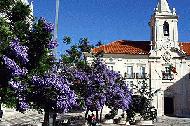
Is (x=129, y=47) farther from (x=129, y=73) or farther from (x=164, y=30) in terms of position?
(x=164, y=30)

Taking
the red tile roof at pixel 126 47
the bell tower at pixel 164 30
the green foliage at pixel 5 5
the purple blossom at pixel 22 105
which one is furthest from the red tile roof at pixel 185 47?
the green foliage at pixel 5 5

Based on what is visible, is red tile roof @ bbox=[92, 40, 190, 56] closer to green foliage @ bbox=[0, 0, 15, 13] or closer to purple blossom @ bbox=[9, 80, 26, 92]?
green foliage @ bbox=[0, 0, 15, 13]

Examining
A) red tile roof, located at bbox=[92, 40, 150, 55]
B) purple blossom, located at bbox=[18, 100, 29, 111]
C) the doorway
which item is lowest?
purple blossom, located at bbox=[18, 100, 29, 111]

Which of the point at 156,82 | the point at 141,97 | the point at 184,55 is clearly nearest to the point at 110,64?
the point at 156,82

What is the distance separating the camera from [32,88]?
13617 mm

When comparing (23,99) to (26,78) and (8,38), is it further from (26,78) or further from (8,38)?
(8,38)

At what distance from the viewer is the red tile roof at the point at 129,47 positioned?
175ft

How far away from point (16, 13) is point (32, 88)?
2.78 meters

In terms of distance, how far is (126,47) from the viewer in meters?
55.2

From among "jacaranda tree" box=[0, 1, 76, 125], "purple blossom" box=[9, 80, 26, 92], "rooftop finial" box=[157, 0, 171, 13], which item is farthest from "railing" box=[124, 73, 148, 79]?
"purple blossom" box=[9, 80, 26, 92]

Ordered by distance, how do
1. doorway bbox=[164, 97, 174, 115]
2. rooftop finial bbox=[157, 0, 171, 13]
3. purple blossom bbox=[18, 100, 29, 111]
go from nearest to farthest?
purple blossom bbox=[18, 100, 29, 111]
doorway bbox=[164, 97, 174, 115]
rooftop finial bbox=[157, 0, 171, 13]

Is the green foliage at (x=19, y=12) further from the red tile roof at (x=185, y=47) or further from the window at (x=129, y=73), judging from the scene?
the red tile roof at (x=185, y=47)

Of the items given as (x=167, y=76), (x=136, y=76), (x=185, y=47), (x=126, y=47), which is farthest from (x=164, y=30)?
(x=136, y=76)

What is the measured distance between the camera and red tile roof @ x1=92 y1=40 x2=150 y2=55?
5344 cm
